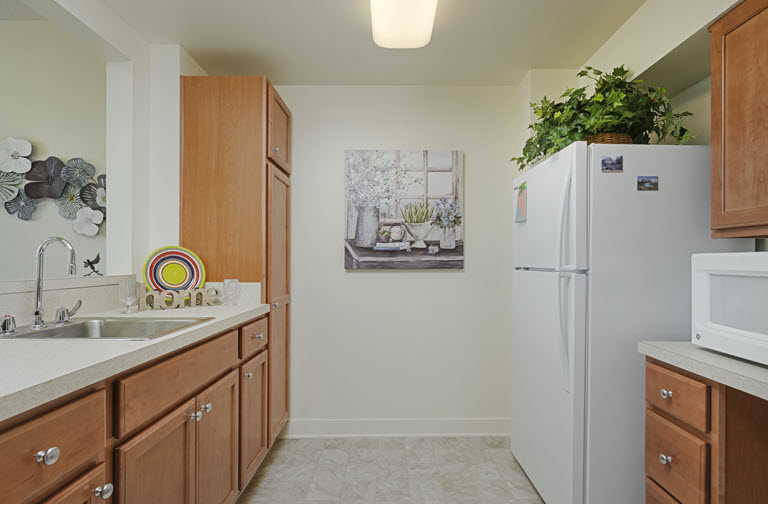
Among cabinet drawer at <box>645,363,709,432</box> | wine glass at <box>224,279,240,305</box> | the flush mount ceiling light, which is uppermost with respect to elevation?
the flush mount ceiling light

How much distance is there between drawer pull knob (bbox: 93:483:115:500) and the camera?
103 cm

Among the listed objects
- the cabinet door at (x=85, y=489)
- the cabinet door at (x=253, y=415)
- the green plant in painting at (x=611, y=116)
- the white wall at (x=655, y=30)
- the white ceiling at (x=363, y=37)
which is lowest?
the cabinet door at (x=253, y=415)

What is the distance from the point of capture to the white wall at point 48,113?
1947mm

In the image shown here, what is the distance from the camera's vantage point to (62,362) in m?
1.02

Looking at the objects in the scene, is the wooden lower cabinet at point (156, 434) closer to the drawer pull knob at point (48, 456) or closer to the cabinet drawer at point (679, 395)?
the drawer pull knob at point (48, 456)

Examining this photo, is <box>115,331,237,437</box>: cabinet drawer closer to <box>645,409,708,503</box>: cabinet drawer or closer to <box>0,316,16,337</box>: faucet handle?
<box>0,316,16,337</box>: faucet handle

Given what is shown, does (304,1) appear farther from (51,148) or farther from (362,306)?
(362,306)

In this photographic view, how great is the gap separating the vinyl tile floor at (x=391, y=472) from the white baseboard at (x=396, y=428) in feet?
0.18

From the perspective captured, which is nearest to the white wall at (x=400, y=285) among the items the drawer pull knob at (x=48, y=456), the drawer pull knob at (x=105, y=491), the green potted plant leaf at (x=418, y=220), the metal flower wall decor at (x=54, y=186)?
the green potted plant leaf at (x=418, y=220)

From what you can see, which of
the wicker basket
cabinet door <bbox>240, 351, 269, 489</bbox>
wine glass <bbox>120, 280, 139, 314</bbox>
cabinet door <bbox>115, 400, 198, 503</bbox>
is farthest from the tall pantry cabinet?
the wicker basket

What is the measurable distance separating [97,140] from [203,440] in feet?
5.64

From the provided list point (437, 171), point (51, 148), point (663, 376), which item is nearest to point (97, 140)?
point (51, 148)

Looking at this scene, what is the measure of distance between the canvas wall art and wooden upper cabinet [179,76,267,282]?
0.75 m

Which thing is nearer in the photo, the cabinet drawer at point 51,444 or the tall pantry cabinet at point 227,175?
the cabinet drawer at point 51,444
